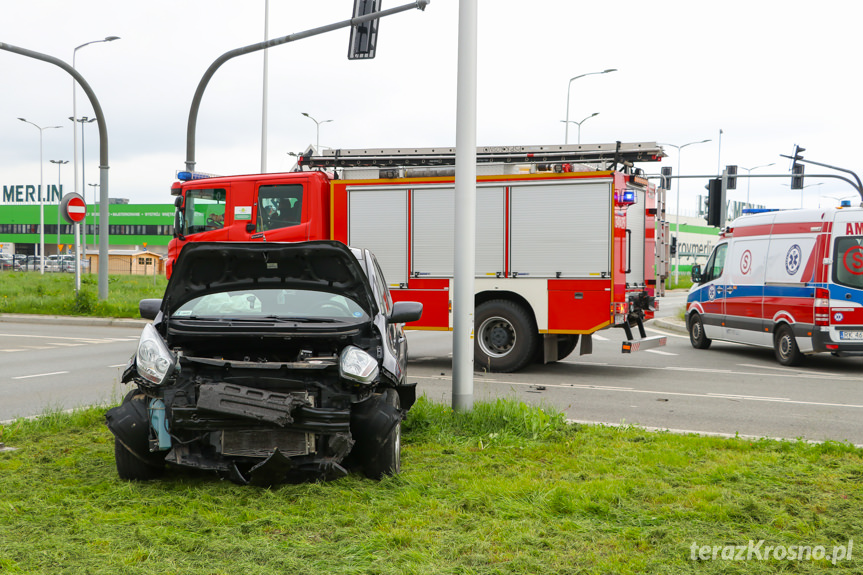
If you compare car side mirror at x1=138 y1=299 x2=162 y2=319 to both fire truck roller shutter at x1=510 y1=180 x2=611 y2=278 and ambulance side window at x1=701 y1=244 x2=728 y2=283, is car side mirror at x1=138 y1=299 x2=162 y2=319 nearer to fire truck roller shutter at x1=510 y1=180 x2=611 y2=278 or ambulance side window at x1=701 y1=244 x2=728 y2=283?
fire truck roller shutter at x1=510 y1=180 x2=611 y2=278

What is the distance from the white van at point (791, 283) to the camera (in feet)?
41.9

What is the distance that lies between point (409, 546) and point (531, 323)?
26.5 ft

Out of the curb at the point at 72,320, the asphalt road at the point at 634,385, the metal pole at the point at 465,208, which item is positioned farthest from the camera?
the curb at the point at 72,320

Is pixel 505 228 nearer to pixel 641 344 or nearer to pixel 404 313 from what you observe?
Answer: pixel 641 344

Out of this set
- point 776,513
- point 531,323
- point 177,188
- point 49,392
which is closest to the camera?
point 776,513

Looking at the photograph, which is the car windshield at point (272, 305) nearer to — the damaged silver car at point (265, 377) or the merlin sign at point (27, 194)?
the damaged silver car at point (265, 377)

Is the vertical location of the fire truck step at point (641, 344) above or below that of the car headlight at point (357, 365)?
below

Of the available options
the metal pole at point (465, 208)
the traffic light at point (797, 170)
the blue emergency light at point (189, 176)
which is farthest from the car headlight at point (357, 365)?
the traffic light at point (797, 170)

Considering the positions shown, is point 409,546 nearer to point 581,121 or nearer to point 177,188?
point 177,188

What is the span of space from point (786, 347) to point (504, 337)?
4.97m

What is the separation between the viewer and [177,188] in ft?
46.9

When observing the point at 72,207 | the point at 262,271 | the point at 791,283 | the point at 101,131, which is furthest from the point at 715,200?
the point at 72,207

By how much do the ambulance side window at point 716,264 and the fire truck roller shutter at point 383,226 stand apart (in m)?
6.43

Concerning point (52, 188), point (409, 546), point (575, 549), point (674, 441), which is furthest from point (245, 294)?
point (52, 188)
